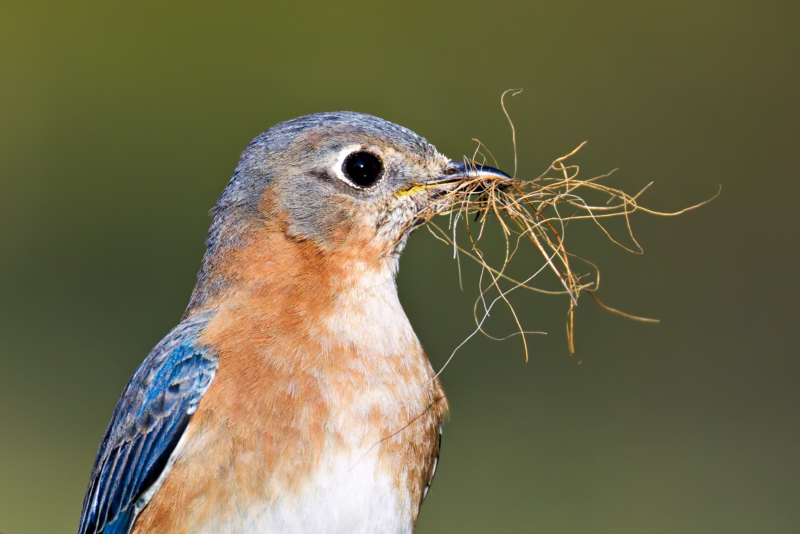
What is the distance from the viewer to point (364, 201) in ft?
10.5

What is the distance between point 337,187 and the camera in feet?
10.6

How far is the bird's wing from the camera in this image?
2.90 m

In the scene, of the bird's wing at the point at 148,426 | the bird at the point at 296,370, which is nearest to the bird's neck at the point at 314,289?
the bird at the point at 296,370

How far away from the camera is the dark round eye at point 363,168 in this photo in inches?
127

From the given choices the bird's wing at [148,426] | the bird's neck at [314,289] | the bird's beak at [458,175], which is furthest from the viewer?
the bird's beak at [458,175]

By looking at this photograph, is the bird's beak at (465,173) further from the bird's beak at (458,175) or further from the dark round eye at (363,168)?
the dark round eye at (363,168)

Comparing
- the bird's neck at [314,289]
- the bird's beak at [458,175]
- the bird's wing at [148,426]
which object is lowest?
the bird's wing at [148,426]

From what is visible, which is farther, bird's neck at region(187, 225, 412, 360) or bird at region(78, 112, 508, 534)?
bird's neck at region(187, 225, 412, 360)

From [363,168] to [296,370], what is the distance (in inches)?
35.6

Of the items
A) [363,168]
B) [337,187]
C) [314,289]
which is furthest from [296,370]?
[363,168]

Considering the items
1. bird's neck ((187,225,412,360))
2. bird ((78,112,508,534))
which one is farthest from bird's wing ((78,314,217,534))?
bird's neck ((187,225,412,360))

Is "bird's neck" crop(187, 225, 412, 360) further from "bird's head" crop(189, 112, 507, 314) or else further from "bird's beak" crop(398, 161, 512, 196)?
"bird's beak" crop(398, 161, 512, 196)

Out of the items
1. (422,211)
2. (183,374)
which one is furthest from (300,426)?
(422,211)

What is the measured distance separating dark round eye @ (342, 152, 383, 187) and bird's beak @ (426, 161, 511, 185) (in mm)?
241
